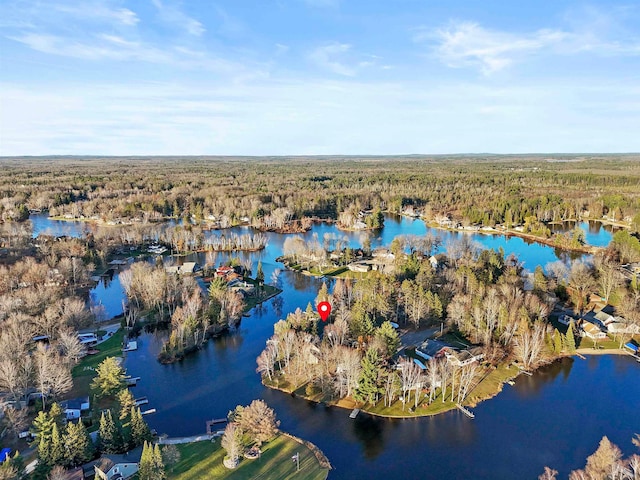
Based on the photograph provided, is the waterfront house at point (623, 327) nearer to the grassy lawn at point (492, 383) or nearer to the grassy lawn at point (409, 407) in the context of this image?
the grassy lawn at point (492, 383)

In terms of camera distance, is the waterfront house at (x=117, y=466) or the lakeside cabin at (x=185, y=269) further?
the lakeside cabin at (x=185, y=269)

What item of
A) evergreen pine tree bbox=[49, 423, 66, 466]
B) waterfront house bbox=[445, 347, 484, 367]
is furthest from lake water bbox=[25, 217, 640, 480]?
evergreen pine tree bbox=[49, 423, 66, 466]

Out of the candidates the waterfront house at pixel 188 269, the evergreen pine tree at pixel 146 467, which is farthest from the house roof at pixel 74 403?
the waterfront house at pixel 188 269

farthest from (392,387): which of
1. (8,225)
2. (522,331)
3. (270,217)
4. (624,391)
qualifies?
(8,225)

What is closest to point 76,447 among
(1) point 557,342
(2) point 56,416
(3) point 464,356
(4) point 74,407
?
(2) point 56,416

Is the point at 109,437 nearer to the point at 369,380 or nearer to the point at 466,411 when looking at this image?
the point at 369,380

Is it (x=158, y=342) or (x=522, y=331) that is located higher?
(x=522, y=331)

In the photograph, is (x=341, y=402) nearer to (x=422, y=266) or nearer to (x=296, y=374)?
(x=296, y=374)
